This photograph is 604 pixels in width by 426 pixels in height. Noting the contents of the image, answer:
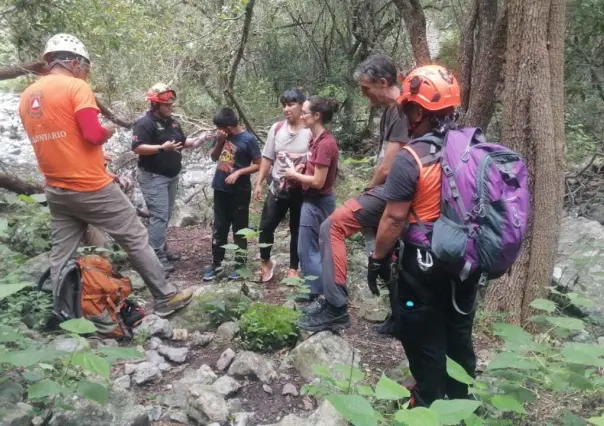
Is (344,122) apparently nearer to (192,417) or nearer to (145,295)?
(145,295)

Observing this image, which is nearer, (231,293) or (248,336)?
(248,336)

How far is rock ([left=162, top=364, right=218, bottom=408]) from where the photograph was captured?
10.2 ft

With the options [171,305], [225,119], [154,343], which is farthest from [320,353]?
[225,119]

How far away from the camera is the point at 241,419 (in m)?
2.95

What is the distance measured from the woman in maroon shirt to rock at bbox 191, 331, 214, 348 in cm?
94

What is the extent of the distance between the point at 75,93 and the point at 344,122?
1000 centimetres

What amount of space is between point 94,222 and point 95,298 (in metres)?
0.56

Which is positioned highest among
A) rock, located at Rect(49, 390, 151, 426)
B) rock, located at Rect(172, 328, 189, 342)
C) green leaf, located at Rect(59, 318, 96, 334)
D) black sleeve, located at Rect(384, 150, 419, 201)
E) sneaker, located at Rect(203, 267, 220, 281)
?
black sleeve, located at Rect(384, 150, 419, 201)

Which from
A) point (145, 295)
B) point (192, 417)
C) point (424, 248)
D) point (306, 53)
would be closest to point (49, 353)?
point (192, 417)

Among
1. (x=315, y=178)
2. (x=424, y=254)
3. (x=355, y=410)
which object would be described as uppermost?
(x=315, y=178)

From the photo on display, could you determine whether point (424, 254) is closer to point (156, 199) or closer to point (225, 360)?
point (225, 360)

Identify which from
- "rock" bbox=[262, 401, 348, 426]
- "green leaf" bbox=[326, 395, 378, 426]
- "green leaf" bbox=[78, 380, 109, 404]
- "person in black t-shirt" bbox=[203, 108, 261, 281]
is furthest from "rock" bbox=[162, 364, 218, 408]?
"person in black t-shirt" bbox=[203, 108, 261, 281]

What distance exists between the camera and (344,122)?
13.3m

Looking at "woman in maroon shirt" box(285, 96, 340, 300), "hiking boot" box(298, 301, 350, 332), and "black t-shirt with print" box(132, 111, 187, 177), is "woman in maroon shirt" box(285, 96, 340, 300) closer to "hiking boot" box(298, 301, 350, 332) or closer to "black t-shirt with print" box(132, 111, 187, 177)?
"hiking boot" box(298, 301, 350, 332)
